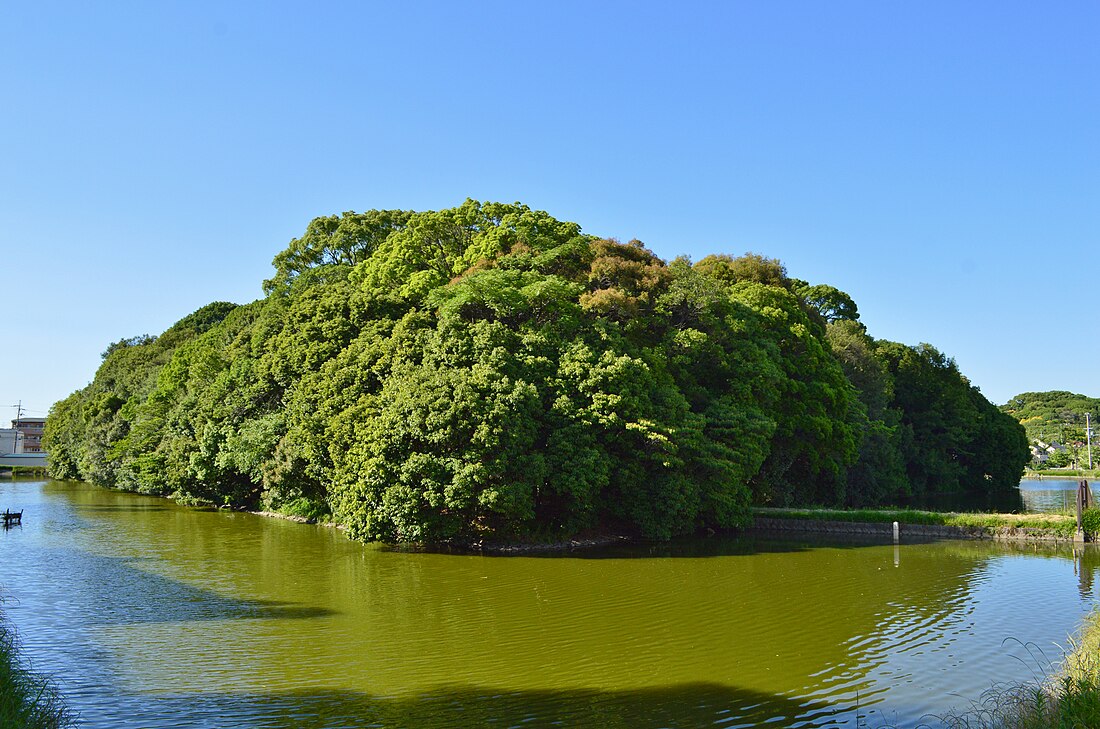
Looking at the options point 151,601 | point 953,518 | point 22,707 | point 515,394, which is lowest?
point 151,601

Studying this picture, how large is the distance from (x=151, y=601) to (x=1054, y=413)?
141m

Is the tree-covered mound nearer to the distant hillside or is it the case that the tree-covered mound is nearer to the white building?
the distant hillside

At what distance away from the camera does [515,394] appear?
85.7ft

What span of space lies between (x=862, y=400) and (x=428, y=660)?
136 ft

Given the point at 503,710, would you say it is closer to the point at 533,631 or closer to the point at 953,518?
the point at 533,631

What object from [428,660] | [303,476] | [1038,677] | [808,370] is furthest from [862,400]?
[428,660]

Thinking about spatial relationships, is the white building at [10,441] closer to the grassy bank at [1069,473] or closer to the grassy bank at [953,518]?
the grassy bank at [953,518]

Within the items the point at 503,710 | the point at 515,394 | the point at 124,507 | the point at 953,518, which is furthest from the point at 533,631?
the point at 124,507

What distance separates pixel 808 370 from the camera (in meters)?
37.8

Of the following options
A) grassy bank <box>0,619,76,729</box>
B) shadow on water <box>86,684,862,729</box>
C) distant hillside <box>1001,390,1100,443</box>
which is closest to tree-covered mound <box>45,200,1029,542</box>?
shadow on water <box>86,684,862,729</box>

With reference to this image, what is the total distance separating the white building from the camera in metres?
119

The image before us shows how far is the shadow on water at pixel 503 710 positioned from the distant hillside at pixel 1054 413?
11245 centimetres

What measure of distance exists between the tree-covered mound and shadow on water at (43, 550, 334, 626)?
6803 millimetres

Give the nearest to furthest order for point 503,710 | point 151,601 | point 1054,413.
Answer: point 503,710
point 151,601
point 1054,413
